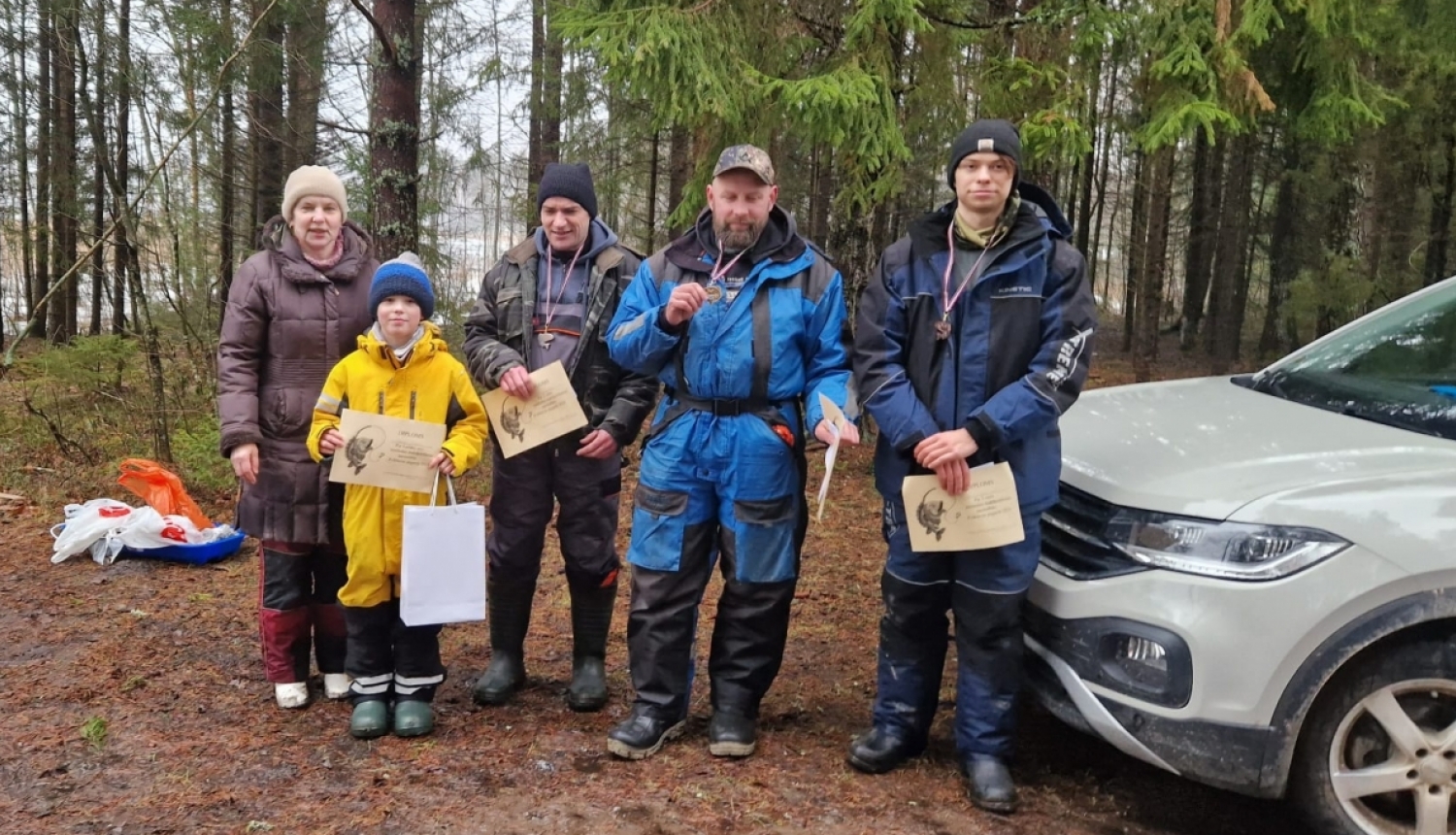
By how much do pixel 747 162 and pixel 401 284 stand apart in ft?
4.31

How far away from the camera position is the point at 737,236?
11.6 feet

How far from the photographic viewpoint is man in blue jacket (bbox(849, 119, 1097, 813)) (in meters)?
3.24

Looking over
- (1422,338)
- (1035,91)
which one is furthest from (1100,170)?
(1422,338)

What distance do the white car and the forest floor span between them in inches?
19.9

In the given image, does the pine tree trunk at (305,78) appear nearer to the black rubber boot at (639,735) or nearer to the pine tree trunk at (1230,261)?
the black rubber boot at (639,735)

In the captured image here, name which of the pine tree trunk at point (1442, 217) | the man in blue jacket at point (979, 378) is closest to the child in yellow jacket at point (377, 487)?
the man in blue jacket at point (979, 378)

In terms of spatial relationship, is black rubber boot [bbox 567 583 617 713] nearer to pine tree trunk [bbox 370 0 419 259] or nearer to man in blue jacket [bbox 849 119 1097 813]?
man in blue jacket [bbox 849 119 1097 813]

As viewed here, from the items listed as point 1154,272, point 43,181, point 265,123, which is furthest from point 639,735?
point 43,181

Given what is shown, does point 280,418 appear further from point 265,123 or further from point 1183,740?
point 265,123

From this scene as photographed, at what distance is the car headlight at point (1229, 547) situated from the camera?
111 inches

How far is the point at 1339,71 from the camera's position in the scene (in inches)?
322

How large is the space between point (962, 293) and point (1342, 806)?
1899mm

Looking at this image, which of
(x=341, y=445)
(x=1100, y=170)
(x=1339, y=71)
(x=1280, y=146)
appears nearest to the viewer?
(x=341, y=445)

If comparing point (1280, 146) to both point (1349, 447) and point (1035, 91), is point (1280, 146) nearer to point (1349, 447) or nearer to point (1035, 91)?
point (1035, 91)
